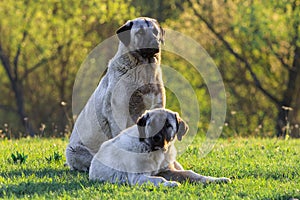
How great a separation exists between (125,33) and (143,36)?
30cm

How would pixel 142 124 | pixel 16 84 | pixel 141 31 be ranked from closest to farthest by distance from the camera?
pixel 142 124
pixel 141 31
pixel 16 84

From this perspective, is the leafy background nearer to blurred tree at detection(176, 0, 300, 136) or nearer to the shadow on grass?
blurred tree at detection(176, 0, 300, 136)

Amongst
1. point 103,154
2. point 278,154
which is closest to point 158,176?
point 103,154

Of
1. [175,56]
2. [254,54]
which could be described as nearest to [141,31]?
[175,56]

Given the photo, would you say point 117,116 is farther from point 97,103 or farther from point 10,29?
point 10,29

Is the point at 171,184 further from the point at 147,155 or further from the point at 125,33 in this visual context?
the point at 125,33

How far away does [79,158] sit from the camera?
8492 mm

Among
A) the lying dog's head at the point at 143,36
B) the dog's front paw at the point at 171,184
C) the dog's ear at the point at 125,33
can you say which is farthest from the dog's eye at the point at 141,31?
the dog's front paw at the point at 171,184

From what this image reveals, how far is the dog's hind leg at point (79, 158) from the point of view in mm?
8484

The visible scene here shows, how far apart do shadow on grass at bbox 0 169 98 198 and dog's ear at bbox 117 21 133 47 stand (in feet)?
5.84

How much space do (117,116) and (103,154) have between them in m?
0.96

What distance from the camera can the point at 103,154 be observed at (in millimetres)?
7469

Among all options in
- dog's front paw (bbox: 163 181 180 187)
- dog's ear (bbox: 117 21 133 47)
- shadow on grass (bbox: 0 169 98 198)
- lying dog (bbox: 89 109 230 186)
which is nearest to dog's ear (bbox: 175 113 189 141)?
Answer: lying dog (bbox: 89 109 230 186)

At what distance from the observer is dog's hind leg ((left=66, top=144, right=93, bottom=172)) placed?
8.48 m
